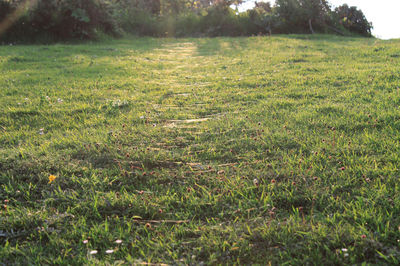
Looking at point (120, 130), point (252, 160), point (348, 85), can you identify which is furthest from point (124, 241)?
point (348, 85)

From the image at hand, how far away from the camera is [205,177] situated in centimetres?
261

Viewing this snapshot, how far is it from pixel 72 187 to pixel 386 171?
259 cm

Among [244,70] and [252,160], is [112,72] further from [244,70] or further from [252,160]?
[252,160]

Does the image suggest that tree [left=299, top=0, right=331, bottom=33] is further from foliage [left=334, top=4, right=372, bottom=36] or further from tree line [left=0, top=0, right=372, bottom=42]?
foliage [left=334, top=4, right=372, bottom=36]

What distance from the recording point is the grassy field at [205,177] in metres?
1.87

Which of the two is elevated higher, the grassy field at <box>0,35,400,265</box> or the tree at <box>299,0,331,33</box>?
the tree at <box>299,0,331,33</box>

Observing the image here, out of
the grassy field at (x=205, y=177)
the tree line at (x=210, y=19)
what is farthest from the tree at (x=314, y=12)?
the grassy field at (x=205, y=177)

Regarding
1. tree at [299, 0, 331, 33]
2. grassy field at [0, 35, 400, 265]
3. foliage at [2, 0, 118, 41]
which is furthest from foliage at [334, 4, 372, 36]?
grassy field at [0, 35, 400, 265]

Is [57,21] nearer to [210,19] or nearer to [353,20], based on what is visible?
[210,19]

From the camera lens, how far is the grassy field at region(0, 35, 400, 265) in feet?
6.13

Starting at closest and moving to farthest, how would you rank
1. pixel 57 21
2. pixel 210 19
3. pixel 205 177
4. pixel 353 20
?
pixel 205 177, pixel 57 21, pixel 353 20, pixel 210 19

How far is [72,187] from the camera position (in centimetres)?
257

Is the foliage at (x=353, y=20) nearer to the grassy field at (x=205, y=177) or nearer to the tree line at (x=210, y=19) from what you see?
the tree line at (x=210, y=19)

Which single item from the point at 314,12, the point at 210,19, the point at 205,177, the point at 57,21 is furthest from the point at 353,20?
the point at 205,177
